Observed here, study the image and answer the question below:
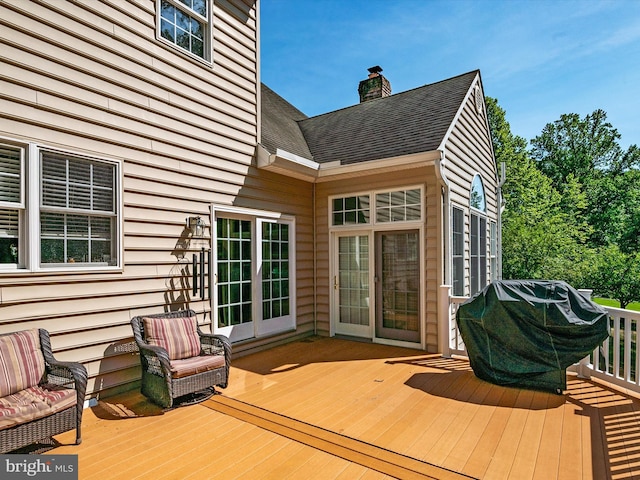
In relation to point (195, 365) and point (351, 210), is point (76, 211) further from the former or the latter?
point (351, 210)

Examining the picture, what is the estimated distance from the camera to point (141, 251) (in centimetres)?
393

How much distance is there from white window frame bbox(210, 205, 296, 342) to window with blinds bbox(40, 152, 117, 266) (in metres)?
1.32

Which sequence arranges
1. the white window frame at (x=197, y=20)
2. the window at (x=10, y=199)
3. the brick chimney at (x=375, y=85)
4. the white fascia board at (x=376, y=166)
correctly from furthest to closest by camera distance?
1. the brick chimney at (x=375, y=85)
2. the white fascia board at (x=376, y=166)
3. the white window frame at (x=197, y=20)
4. the window at (x=10, y=199)

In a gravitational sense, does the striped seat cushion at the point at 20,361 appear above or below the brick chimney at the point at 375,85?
below

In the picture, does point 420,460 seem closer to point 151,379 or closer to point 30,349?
point 151,379

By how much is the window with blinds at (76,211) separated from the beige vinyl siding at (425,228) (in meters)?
3.59

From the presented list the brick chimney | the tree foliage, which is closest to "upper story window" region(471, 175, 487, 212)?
the brick chimney

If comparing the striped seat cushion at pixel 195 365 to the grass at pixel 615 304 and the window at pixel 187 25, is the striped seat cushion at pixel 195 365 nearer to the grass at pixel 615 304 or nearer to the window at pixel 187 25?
the window at pixel 187 25

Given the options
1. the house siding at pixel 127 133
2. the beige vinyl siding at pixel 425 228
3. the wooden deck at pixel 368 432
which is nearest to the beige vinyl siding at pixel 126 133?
the house siding at pixel 127 133

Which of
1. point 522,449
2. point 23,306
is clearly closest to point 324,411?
point 522,449

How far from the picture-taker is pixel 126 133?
12.5ft

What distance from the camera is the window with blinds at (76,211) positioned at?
3275 mm

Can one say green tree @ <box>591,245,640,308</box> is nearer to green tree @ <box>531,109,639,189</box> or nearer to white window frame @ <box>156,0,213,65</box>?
green tree @ <box>531,109,639,189</box>

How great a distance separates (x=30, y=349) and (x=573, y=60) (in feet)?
44.7
